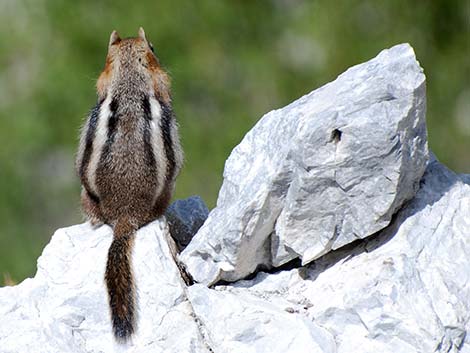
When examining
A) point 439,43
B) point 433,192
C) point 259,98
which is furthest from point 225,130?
point 433,192

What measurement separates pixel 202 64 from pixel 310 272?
15431mm

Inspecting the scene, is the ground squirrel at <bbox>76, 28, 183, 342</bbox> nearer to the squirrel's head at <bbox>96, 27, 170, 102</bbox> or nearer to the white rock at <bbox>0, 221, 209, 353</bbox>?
the squirrel's head at <bbox>96, 27, 170, 102</bbox>

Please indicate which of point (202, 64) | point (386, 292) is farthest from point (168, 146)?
point (202, 64)

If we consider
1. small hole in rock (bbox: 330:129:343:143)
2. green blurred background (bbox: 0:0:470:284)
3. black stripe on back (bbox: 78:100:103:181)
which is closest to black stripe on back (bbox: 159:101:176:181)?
black stripe on back (bbox: 78:100:103:181)

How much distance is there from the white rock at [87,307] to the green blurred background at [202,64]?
1343 cm

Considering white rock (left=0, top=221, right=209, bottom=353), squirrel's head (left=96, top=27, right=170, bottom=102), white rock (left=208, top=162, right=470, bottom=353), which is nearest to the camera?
white rock (left=208, top=162, right=470, bottom=353)

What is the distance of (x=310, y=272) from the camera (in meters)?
6.65

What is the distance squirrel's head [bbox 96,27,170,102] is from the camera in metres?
7.96

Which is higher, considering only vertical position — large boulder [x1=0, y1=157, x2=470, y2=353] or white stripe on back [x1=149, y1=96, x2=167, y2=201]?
white stripe on back [x1=149, y1=96, x2=167, y2=201]

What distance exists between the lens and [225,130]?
69.2ft

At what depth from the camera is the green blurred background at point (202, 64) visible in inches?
829

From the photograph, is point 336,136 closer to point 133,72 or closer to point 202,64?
point 133,72

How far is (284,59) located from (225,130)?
230cm

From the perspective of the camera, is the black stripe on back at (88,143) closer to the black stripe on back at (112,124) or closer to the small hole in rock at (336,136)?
the black stripe on back at (112,124)
